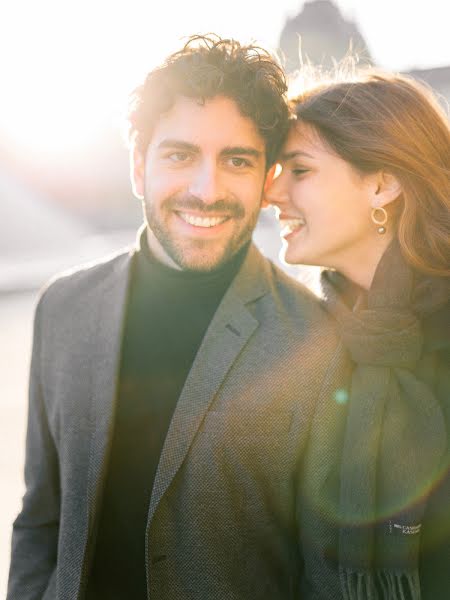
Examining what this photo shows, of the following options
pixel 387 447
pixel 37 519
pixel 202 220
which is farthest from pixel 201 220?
pixel 37 519

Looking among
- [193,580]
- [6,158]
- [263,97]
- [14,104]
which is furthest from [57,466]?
[6,158]

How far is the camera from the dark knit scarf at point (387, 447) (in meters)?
1.85

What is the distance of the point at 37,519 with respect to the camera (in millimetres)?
2100

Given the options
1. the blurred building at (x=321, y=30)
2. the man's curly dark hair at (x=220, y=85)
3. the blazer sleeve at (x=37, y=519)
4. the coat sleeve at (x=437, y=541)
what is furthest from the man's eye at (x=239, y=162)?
the blurred building at (x=321, y=30)

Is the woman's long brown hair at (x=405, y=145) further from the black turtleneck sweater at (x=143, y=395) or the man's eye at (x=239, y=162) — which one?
the black turtleneck sweater at (x=143, y=395)

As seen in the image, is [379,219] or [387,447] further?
[379,219]

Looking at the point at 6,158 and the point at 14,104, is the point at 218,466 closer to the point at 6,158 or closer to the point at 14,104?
the point at 14,104

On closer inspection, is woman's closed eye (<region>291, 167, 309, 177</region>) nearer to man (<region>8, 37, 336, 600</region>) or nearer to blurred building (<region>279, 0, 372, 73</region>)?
man (<region>8, 37, 336, 600</region>)

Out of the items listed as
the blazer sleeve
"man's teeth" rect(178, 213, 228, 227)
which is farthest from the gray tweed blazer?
"man's teeth" rect(178, 213, 228, 227)

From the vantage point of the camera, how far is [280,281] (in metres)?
2.17

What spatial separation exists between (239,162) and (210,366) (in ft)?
2.54

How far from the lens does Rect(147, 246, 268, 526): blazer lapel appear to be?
5.91 ft

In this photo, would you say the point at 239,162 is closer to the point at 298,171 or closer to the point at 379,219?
the point at 298,171

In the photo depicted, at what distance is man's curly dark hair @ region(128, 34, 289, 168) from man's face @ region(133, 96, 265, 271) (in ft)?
0.14
